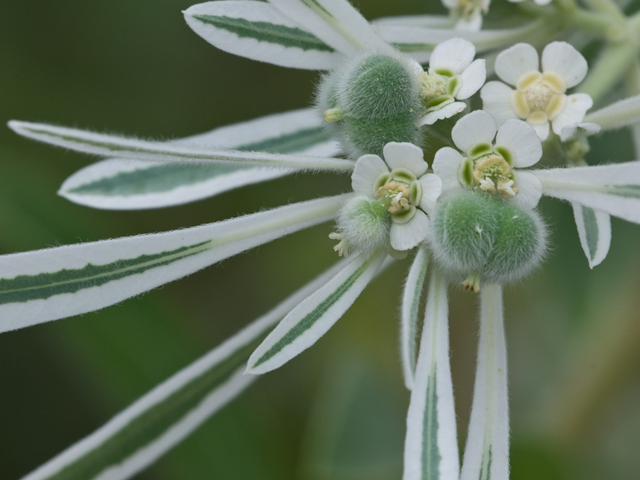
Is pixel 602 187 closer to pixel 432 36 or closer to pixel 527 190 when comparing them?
pixel 527 190

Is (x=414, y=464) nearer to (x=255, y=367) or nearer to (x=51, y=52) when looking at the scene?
(x=255, y=367)

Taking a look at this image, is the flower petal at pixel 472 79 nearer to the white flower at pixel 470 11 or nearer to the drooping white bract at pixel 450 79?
the drooping white bract at pixel 450 79

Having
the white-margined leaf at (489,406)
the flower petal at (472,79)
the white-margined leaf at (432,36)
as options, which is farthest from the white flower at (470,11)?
the white-margined leaf at (489,406)

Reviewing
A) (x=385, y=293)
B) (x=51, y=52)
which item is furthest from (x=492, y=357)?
(x=51, y=52)

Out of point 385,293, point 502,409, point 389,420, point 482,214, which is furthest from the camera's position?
point 385,293

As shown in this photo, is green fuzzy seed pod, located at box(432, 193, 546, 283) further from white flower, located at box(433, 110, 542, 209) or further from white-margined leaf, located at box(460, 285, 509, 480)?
white-margined leaf, located at box(460, 285, 509, 480)

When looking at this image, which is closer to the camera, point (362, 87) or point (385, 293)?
point (362, 87)

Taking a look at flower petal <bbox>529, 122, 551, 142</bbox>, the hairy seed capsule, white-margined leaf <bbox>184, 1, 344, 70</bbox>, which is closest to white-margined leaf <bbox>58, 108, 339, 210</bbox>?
white-margined leaf <bbox>184, 1, 344, 70</bbox>

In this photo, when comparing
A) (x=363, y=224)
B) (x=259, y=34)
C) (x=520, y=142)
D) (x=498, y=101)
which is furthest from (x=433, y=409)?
(x=259, y=34)
